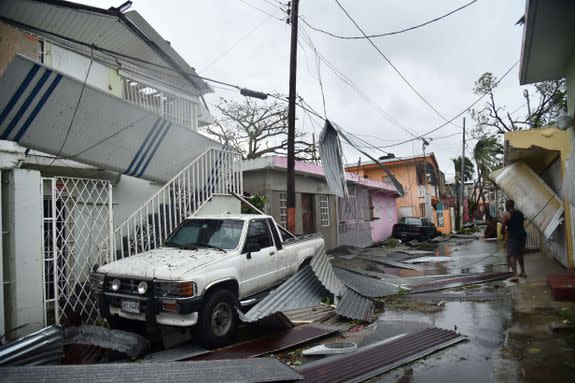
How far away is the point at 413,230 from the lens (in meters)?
22.5

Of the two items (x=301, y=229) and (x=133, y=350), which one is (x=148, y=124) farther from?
(x=301, y=229)

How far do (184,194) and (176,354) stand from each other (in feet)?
15.2

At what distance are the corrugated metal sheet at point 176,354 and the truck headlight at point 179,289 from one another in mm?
743

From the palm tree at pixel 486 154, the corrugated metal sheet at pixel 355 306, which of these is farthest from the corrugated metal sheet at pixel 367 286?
the palm tree at pixel 486 154

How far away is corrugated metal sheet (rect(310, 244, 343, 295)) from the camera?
22.7ft

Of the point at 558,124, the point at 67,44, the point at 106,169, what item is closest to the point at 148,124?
the point at 106,169

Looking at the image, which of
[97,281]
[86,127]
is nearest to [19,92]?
[86,127]

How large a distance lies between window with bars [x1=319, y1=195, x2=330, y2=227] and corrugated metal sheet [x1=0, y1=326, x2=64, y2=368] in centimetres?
1269

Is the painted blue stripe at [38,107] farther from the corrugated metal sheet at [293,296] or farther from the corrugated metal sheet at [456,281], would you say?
the corrugated metal sheet at [456,281]

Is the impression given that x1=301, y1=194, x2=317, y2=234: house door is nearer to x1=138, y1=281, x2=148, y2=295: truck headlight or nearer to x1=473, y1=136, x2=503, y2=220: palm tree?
x1=138, y1=281, x2=148, y2=295: truck headlight

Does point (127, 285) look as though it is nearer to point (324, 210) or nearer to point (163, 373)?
point (163, 373)

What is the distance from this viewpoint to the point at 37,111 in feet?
22.1

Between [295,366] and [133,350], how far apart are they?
200 centimetres

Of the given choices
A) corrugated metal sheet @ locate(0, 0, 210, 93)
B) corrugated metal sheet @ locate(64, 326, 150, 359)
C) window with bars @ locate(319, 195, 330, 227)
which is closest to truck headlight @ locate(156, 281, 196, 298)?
corrugated metal sheet @ locate(64, 326, 150, 359)
